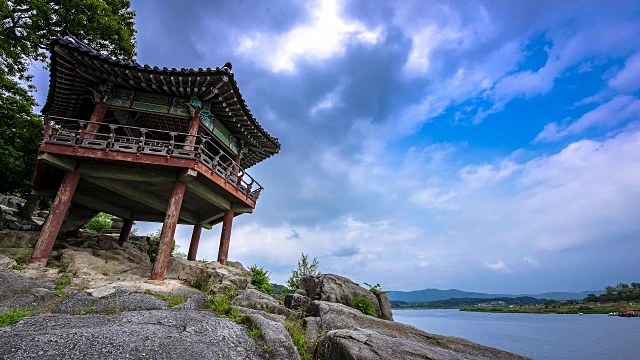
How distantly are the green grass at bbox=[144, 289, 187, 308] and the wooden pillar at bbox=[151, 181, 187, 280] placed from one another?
5.38 ft

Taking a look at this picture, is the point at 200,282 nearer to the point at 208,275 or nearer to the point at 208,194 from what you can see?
the point at 208,275

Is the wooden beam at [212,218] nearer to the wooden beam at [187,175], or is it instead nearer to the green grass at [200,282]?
the wooden beam at [187,175]

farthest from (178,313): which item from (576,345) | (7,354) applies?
(576,345)

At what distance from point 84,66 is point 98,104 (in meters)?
1.77

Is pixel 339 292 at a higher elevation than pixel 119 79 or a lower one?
lower

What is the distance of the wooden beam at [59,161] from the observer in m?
12.9

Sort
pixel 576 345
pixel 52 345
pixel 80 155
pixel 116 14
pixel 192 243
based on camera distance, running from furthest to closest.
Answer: pixel 576 345
pixel 116 14
pixel 192 243
pixel 80 155
pixel 52 345

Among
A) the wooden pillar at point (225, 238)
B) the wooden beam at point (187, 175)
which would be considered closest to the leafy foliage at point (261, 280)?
the wooden pillar at point (225, 238)

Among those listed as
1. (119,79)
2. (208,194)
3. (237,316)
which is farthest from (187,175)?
(237,316)

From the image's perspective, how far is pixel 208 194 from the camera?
51.1 ft

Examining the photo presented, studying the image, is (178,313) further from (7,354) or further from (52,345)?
(7,354)

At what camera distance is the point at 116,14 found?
2130cm

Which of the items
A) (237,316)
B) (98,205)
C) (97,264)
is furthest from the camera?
(98,205)

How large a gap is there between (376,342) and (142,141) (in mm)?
12340
